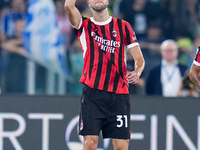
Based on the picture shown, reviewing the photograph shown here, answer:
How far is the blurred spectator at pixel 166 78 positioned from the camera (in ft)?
19.3

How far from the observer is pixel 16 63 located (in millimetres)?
5863

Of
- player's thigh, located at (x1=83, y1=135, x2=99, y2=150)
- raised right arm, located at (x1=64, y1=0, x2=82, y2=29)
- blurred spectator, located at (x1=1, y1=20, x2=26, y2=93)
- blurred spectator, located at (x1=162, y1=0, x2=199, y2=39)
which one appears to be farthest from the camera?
blurred spectator, located at (x1=162, y1=0, x2=199, y2=39)

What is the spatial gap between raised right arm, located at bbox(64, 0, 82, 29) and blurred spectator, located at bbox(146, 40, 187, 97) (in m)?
2.00

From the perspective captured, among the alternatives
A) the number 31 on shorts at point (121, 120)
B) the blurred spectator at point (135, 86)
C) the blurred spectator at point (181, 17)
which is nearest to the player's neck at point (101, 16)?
the number 31 on shorts at point (121, 120)

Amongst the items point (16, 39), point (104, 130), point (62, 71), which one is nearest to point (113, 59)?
point (104, 130)

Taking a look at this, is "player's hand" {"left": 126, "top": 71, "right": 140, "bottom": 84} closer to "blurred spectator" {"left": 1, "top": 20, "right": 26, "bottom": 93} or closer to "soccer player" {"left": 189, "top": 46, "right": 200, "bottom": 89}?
"soccer player" {"left": 189, "top": 46, "right": 200, "bottom": 89}

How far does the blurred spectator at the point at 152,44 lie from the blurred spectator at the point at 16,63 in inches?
65.4

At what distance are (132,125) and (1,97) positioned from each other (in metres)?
1.78

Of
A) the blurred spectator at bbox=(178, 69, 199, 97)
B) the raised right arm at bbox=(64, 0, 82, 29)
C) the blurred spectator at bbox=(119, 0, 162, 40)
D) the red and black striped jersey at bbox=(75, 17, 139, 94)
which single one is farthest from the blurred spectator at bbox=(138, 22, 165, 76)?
the raised right arm at bbox=(64, 0, 82, 29)

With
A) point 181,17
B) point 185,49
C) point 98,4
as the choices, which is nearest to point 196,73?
point 98,4

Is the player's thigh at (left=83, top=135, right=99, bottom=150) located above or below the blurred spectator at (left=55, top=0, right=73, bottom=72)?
below

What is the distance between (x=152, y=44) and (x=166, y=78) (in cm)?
52

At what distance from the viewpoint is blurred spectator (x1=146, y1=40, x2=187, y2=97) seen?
5875mm

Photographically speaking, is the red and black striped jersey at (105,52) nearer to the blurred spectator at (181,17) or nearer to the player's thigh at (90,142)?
the player's thigh at (90,142)
